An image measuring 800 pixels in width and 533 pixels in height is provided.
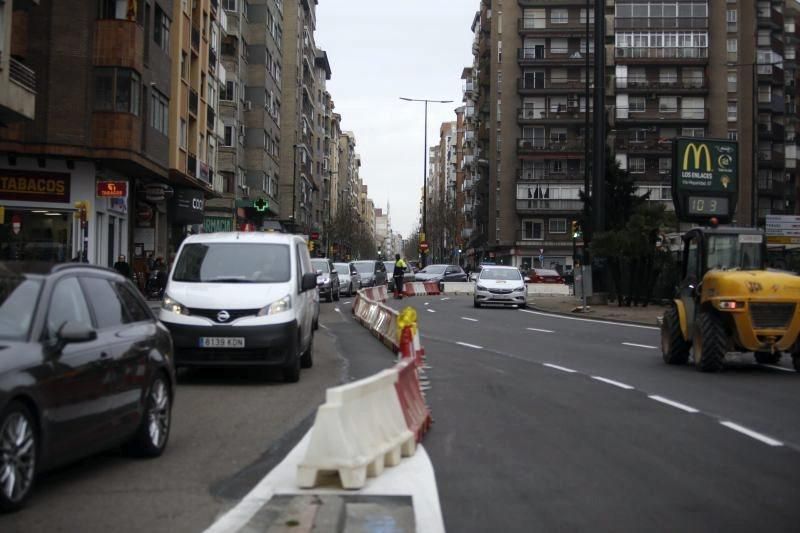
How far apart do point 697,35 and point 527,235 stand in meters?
22.3

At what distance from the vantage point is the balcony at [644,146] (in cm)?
8517

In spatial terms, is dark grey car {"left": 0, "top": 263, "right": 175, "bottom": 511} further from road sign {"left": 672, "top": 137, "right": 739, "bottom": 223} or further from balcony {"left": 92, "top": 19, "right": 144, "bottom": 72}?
balcony {"left": 92, "top": 19, "right": 144, "bottom": 72}

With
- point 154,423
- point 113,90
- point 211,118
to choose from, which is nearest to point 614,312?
point 113,90

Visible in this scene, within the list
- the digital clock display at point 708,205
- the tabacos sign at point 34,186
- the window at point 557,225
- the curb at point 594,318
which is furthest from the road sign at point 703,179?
the window at point 557,225

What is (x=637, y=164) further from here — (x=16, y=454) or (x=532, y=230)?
(x=16, y=454)

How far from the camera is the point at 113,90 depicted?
1282 inches

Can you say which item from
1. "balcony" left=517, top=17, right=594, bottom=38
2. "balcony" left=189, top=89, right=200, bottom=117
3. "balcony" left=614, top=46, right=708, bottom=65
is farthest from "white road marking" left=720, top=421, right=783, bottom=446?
"balcony" left=517, top=17, right=594, bottom=38

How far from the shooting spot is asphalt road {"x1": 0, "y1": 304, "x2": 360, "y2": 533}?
604 cm

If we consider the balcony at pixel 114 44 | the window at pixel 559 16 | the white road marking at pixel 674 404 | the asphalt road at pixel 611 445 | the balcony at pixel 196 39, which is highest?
the window at pixel 559 16

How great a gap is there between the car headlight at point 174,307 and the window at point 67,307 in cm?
580

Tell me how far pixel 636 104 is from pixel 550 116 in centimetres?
740

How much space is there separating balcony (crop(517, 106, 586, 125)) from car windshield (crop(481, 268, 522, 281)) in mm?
50619

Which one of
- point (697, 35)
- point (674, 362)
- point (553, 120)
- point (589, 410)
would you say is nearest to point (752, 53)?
point (697, 35)

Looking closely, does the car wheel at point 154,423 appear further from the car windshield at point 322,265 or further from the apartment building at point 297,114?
the apartment building at point 297,114
